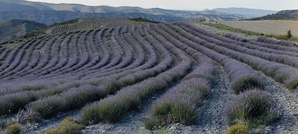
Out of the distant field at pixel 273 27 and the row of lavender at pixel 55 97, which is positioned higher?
the row of lavender at pixel 55 97

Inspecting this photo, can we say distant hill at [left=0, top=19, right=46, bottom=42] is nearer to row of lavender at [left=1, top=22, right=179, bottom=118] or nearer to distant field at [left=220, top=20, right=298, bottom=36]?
distant field at [left=220, top=20, right=298, bottom=36]

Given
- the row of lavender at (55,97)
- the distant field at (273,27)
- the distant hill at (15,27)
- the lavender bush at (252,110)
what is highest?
the lavender bush at (252,110)

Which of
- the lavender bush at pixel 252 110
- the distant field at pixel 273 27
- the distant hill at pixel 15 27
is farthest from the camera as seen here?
the distant hill at pixel 15 27

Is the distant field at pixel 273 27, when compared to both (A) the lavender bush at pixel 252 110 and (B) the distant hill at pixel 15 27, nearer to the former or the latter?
(A) the lavender bush at pixel 252 110

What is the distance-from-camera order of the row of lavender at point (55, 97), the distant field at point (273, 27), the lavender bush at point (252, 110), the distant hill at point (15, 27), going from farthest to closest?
the distant hill at point (15, 27)
the distant field at point (273, 27)
the row of lavender at point (55, 97)
the lavender bush at point (252, 110)

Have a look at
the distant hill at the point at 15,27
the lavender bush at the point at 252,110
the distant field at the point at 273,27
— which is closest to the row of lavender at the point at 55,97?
the lavender bush at the point at 252,110

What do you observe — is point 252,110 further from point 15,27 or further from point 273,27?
point 15,27

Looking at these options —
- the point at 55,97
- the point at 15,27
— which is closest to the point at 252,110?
the point at 55,97

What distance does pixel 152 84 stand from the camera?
9766 mm

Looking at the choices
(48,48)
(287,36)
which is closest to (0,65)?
(48,48)

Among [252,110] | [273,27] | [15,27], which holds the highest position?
[252,110]

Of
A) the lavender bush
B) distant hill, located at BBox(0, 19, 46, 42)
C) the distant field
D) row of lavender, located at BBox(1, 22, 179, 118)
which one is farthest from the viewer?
distant hill, located at BBox(0, 19, 46, 42)

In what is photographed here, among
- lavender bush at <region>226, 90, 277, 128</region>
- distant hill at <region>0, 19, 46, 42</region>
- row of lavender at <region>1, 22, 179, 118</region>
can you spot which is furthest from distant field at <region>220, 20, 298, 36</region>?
distant hill at <region>0, 19, 46, 42</region>

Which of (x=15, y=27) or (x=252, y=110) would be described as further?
(x=15, y=27)
